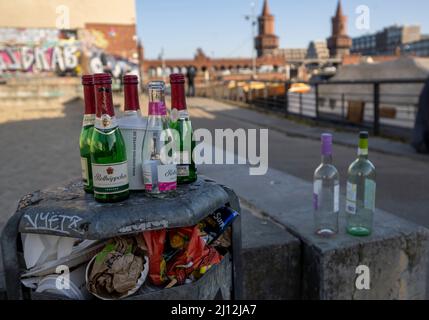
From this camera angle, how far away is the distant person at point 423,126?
676cm

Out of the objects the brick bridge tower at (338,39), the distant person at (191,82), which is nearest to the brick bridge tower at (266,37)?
the brick bridge tower at (338,39)

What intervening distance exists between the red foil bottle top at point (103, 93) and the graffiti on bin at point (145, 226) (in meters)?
0.41

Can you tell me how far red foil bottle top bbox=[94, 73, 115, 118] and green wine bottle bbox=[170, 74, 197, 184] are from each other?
1.03 feet

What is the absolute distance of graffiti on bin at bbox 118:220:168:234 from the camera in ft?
4.20

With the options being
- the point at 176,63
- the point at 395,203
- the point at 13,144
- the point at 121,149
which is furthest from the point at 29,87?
the point at 176,63

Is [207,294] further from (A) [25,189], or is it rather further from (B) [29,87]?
(B) [29,87]

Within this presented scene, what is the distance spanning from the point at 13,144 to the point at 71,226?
29.2 ft

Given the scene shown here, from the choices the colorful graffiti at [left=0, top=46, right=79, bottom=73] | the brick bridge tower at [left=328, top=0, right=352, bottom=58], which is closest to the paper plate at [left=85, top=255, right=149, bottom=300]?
the colorful graffiti at [left=0, top=46, right=79, bottom=73]

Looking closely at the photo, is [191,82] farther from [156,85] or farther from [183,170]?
[156,85]

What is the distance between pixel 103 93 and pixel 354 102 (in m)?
9.84

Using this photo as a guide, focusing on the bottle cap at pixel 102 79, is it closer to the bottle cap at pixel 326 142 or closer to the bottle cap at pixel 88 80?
the bottle cap at pixel 88 80

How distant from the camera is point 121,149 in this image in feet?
4.75

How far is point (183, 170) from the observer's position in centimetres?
167

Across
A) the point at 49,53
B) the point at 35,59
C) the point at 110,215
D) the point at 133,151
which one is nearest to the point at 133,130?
the point at 133,151
